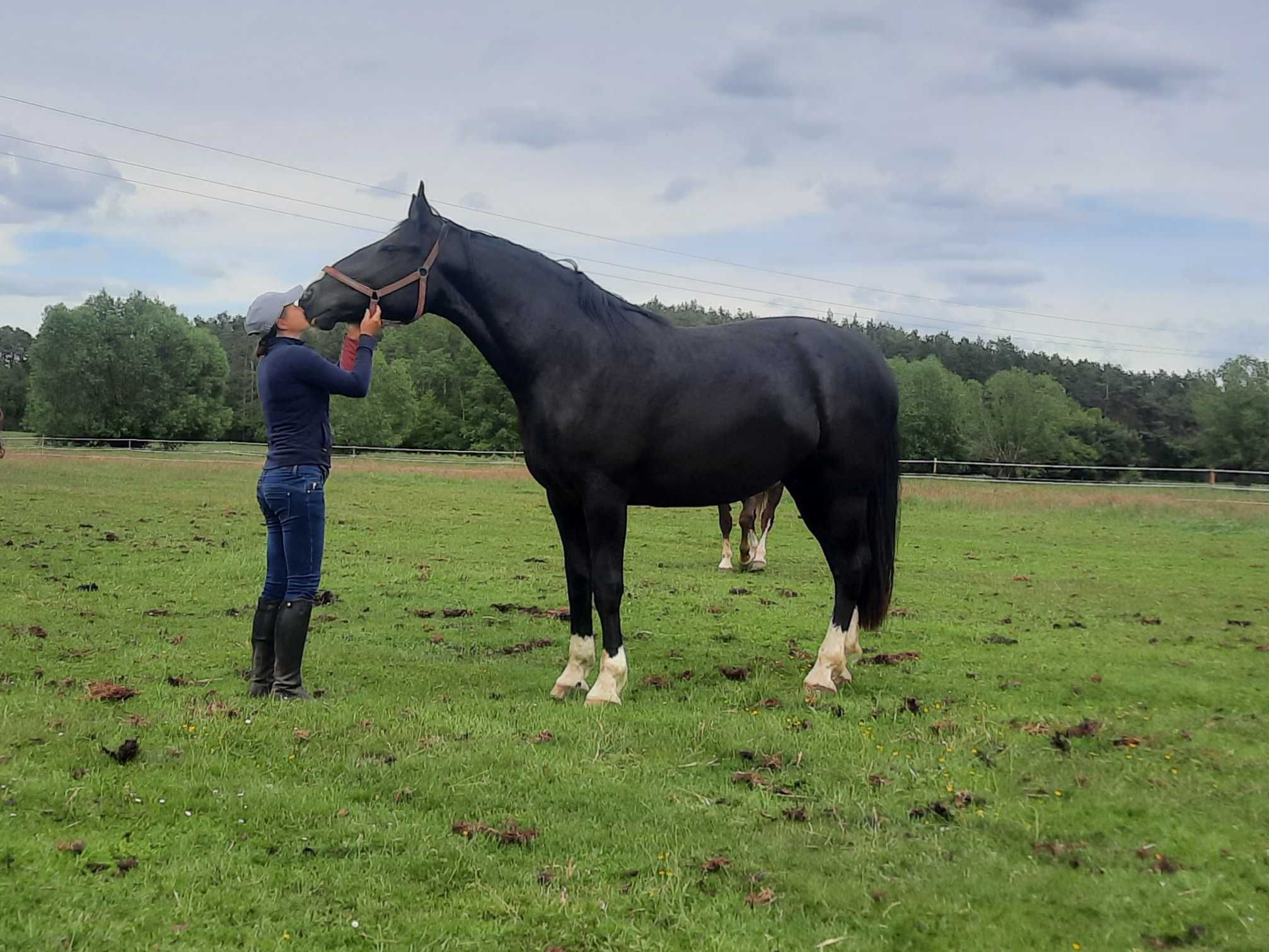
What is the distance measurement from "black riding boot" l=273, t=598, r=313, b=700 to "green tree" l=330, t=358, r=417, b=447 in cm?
6234

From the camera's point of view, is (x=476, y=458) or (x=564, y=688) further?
(x=476, y=458)

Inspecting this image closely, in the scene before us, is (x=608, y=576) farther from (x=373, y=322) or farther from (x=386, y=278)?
(x=386, y=278)

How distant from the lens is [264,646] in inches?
240

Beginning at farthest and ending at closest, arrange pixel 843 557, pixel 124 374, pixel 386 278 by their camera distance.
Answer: pixel 124 374 → pixel 843 557 → pixel 386 278

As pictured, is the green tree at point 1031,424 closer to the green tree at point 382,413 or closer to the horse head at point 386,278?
the green tree at point 382,413

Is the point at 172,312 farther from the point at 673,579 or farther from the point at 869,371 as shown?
the point at 869,371

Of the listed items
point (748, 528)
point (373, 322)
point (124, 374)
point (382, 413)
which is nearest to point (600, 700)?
point (373, 322)

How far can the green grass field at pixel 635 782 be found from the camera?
328 cm

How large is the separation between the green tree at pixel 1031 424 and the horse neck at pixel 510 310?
7163 cm

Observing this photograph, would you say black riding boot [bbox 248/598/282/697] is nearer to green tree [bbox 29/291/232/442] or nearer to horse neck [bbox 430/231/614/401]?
horse neck [bbox 430/231/614/401]

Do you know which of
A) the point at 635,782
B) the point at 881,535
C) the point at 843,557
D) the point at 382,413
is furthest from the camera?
the point at 382,413

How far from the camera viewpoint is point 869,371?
6.99 metres

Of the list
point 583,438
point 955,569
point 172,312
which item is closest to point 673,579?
point 955,569

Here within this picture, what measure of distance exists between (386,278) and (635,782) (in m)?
3.61
